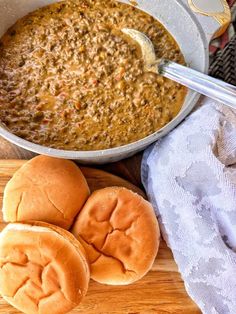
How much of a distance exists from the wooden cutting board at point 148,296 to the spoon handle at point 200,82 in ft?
1.43

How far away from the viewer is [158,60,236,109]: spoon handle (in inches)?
58.4

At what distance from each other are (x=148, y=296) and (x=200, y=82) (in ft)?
1.98

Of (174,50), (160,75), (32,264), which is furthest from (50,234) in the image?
(174,50)

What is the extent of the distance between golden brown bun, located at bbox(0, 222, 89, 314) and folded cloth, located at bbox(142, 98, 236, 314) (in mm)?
284

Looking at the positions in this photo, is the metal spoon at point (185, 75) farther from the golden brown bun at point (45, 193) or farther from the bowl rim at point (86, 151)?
the golden brown bun at point (45, 193)

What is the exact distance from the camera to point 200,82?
1523 mm

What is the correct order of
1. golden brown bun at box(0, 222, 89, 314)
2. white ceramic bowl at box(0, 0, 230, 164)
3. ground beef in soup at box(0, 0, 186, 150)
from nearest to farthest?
1. golden brown bun at box(0, 222, 89, 314)
2. white ceramic bowl at box(0, 0, 230, 164)
3. ground beef in soup at box(0, 0, 186, 150)

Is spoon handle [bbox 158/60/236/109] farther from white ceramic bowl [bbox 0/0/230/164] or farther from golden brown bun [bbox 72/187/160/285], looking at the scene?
golden brown bun [bbox 72/187/160/285]

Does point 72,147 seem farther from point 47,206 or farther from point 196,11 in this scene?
point 196,11

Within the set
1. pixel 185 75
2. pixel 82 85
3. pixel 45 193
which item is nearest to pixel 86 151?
pixel 45 193

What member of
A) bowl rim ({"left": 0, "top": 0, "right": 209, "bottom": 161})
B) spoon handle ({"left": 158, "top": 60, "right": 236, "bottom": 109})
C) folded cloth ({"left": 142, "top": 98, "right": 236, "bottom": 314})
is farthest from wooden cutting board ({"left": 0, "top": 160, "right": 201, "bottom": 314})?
spoon handle ({"left": 158, "top": 60, "right": 236, "bottom": 109})

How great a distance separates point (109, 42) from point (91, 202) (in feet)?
1.71

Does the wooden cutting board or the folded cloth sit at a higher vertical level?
the folded cloth

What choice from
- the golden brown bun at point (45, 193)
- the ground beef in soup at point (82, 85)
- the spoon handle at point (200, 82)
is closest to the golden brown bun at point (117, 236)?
the golden brown bun at point (45, 193)
